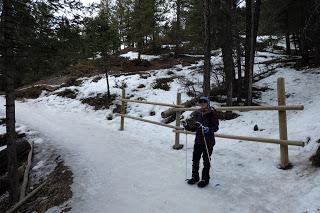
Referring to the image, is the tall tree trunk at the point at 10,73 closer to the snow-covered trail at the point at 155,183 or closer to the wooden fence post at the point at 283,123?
the snow-covered trail at the point at 155,183

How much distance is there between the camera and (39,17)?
9523 millimetres

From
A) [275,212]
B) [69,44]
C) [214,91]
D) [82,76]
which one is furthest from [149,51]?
[275,212]

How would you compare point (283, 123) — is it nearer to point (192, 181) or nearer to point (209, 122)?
point (209, 122)

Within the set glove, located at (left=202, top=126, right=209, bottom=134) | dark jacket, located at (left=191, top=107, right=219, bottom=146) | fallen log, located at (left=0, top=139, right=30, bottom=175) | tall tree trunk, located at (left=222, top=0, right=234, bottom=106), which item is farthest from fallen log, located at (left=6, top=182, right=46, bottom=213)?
tall tree trunk, located at (left=222, top=0, right=234, bottom=106)

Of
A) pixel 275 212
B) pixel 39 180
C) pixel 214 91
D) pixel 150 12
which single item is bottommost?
pixel 39 180

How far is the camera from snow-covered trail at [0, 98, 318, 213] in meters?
6.22

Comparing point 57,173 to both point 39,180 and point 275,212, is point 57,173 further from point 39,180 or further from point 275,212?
point 275,212

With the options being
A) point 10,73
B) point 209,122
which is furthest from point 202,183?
point 10,73

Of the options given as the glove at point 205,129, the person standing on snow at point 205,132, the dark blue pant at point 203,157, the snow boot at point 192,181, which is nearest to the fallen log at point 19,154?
the snow boot at point 192,181

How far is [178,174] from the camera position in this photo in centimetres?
810

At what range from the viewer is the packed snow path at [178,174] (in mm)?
6203

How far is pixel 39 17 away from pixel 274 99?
36.6ft

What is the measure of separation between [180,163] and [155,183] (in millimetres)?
1567

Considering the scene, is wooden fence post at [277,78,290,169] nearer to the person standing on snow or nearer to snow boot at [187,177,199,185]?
the person standing on snow
